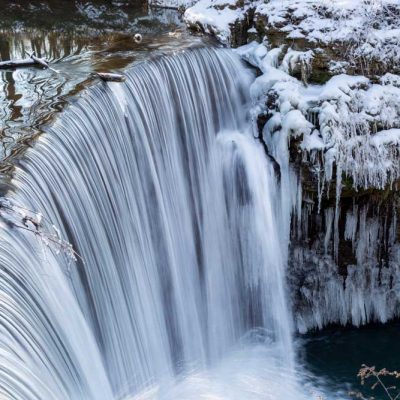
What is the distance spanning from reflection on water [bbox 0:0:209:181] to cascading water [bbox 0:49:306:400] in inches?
10.3

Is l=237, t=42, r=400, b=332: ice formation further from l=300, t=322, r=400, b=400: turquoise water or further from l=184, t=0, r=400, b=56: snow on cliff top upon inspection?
l=184, t=0, r=400, b=56: snow on cliff top

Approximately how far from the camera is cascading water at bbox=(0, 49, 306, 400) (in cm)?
403

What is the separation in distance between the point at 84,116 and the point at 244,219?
214 cm

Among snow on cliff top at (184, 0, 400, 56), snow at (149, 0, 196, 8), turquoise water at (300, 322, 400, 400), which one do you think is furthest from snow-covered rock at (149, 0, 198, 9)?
turquoise water at (300, 322, 400, 400)

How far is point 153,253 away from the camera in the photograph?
19.1 ft

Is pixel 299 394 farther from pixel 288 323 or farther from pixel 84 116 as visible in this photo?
pixel 84 116

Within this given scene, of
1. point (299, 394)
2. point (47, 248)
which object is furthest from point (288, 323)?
point (47, 248)

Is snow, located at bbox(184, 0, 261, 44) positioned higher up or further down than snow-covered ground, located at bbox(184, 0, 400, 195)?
higher up

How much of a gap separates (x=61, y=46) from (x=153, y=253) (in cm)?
330

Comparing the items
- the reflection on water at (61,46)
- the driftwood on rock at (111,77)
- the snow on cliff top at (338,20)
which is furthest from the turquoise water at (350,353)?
the reflection on water at (61,46)

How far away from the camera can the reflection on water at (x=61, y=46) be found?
527 cm

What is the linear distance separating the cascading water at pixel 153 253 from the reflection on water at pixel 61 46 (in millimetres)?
262

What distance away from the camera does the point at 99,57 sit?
6.85 m

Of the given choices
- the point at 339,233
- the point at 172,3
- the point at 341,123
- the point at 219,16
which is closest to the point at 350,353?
the point at 339,233
